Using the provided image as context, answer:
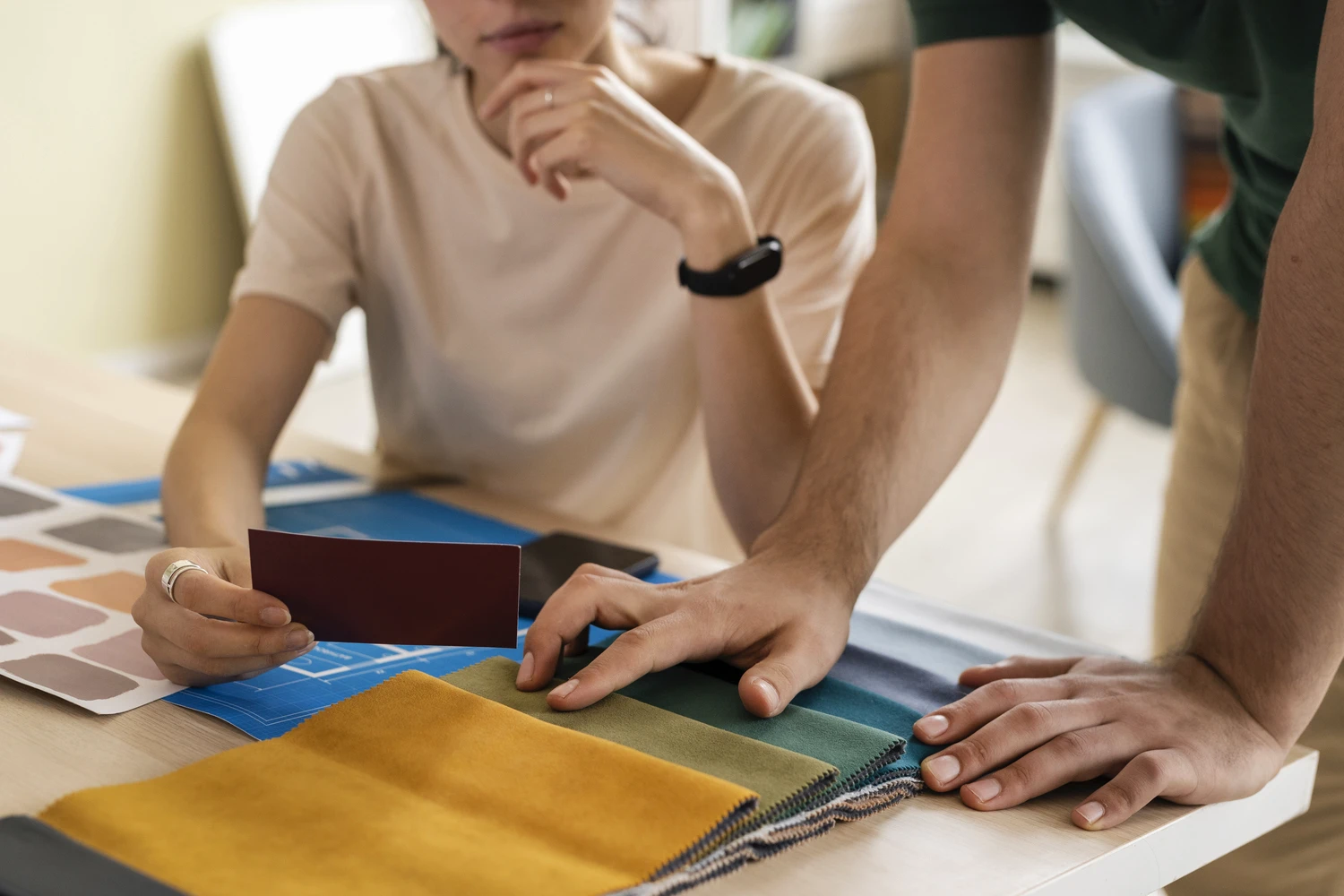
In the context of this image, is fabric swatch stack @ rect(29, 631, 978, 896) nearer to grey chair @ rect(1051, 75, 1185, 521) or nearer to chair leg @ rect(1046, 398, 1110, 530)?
grey chair @ rect(1051, 75, 1185, 521)

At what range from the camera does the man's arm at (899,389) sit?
95 centimetres

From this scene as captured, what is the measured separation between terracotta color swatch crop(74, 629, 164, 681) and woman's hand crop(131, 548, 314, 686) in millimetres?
15

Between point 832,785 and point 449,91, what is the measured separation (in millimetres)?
1072

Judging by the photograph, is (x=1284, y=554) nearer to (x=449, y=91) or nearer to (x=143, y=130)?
(x=449, y=91)

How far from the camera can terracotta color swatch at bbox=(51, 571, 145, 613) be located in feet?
3.61

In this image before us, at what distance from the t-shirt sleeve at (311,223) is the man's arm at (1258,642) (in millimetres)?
895

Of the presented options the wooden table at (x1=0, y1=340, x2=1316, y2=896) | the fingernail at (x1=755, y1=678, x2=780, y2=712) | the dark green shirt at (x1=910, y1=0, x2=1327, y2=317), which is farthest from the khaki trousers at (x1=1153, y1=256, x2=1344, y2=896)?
the fingernail at (x1=755, y1=678, x2=780, y2=712)

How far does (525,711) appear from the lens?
857 mm

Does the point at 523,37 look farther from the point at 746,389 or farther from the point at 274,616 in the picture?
the point at 274,616

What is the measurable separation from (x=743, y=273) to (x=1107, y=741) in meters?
0.64

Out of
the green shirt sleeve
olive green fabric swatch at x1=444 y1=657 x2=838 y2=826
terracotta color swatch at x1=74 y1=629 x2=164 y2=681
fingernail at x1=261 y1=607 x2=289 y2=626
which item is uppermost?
the green shirt sleeve

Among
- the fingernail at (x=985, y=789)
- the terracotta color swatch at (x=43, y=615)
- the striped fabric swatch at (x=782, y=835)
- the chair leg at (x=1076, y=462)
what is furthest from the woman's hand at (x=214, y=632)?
the chair leg at (x=1076, y=462)

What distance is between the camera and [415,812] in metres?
0.74

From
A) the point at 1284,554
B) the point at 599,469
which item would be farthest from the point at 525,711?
the point at 599,469
